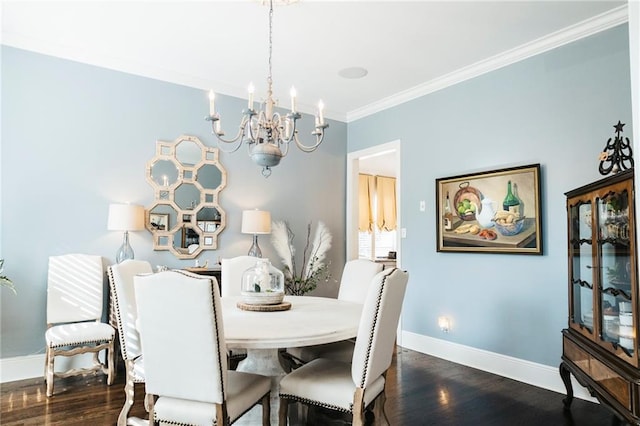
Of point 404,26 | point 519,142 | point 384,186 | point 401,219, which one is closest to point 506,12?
point 404,26

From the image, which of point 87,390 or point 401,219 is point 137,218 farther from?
point 401,219

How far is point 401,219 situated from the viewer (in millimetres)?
4703

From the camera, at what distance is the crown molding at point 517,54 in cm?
305

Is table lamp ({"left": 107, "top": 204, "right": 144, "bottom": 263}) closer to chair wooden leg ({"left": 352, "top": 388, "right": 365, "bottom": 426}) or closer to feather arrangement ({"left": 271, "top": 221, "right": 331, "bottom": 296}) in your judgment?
feather arrangement ({"left": 271, "top": 221, "right": 331, "bottom": 296})

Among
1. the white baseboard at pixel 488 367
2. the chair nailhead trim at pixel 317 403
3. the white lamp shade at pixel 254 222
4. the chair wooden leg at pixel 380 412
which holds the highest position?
the white lamp shade at pixel 254 222

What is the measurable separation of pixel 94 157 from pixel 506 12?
3.60 metres

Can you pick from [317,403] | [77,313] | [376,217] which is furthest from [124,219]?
[376,217]

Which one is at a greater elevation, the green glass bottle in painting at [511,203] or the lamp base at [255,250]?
the green glass bottle in painting at [511,203]

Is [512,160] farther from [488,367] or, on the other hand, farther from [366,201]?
[366,201]

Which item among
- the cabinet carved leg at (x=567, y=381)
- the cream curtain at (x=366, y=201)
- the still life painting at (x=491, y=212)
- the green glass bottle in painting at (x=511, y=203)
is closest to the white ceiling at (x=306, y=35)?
the still life painting at (x=491, y=212)

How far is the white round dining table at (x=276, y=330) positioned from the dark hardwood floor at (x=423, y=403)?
0.55 meters

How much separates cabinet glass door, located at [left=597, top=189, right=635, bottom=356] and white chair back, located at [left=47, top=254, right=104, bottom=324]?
3.68 metres

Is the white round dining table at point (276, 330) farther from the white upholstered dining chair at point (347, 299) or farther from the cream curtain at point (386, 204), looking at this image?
the cream curtain at point (386, 204)

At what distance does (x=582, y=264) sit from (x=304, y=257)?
3057 mm
